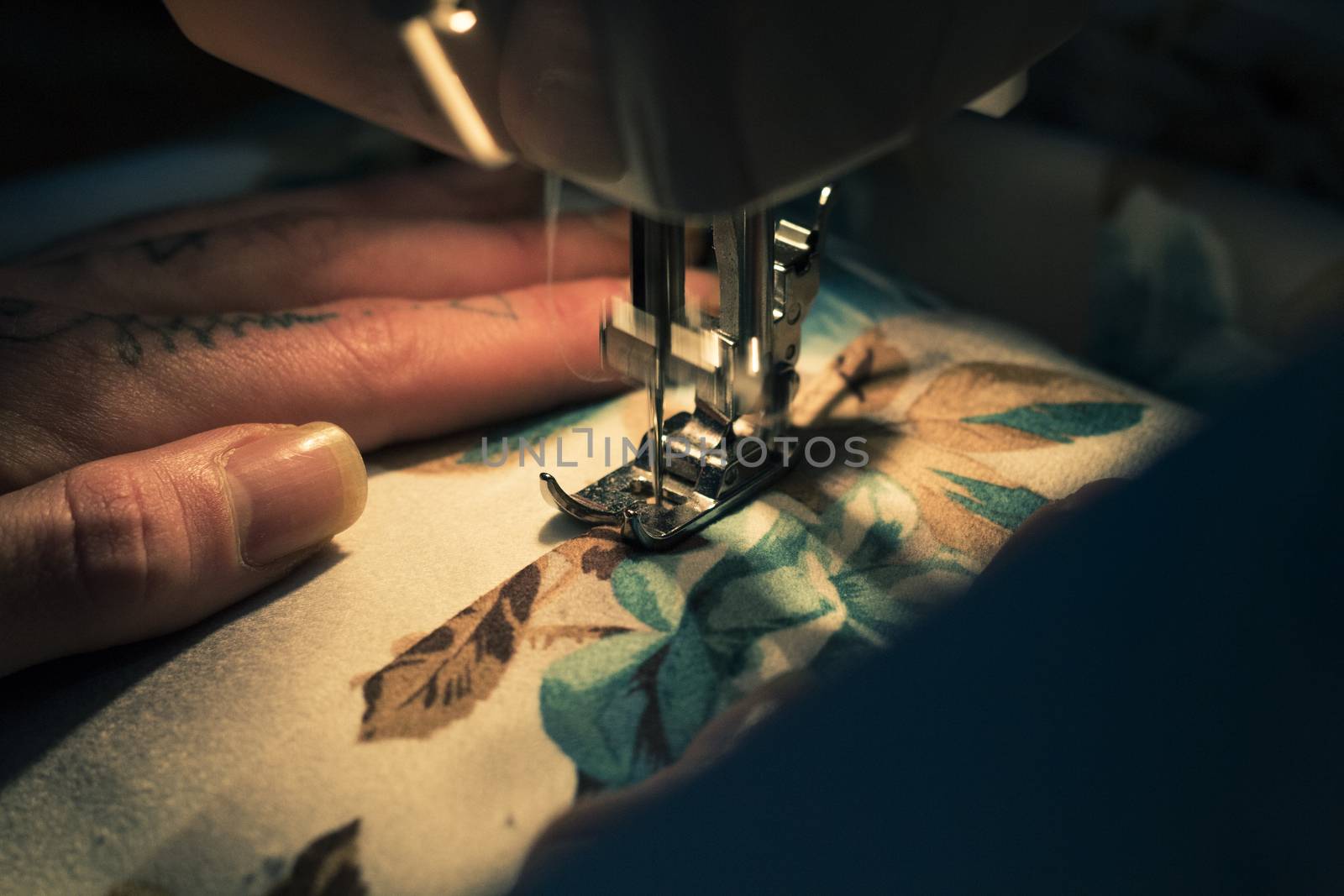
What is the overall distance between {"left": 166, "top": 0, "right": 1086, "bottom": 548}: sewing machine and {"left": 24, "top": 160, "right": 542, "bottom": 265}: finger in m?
0.25

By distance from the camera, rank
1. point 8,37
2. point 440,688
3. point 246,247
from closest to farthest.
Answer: point 440,688, point 246,247, point 8,37

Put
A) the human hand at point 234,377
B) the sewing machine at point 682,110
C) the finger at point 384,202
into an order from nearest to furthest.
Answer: the sewing machine at point 682,110 < the human hand at point 234,377 < the finger at point 384,202

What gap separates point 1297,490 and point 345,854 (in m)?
0.36

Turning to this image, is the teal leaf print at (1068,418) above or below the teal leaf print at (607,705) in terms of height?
above

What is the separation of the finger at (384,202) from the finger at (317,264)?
0.05 m

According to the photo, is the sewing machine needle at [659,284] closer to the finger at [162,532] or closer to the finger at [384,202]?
the finger at [162,532]

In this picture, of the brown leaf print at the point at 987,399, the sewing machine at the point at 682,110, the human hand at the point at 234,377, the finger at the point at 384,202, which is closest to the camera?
the sewing machine at the point at 682,110

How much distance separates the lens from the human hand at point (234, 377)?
44 cm

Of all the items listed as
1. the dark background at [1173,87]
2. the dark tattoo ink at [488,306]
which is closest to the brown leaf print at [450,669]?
the dark tattoo ink at [488,306]

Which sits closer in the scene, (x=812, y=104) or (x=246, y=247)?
(x=812, y=104)

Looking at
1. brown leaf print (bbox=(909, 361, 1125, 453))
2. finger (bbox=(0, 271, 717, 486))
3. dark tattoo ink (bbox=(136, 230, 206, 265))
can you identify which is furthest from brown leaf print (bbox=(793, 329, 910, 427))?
dark tattoo ink (bbox=(136, 230, 206, 265))

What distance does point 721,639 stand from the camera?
17.9 inches

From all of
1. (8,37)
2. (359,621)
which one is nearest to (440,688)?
(359,621)

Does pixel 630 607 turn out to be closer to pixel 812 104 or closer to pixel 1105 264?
pixel 812 104
